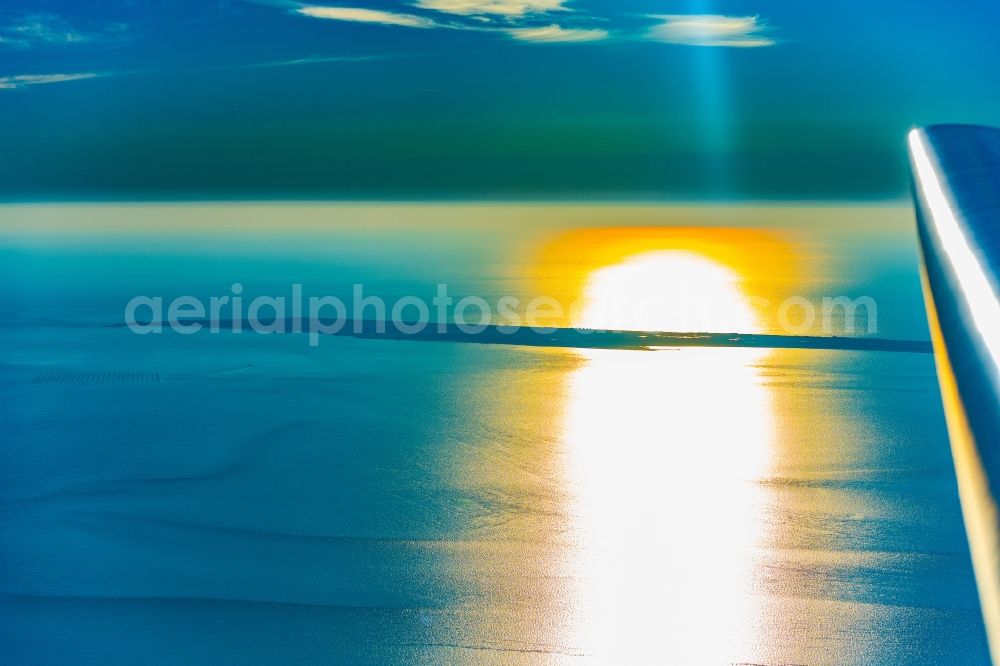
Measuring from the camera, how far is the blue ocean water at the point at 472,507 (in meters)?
2.58

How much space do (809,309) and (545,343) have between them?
315 centimetres

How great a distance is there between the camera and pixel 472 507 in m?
3.58

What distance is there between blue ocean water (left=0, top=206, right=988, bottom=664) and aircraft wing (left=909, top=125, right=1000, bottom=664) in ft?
5.53

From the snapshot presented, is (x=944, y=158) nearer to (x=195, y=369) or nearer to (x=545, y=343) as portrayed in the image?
(x=195, y=369)

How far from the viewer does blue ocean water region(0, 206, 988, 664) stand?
8.45 ft

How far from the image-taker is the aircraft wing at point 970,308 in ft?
1.58

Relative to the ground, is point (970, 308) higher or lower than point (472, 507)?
higher

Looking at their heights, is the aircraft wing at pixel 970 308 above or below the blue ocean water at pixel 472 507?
above

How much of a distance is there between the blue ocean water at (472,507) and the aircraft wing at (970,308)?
1686mm

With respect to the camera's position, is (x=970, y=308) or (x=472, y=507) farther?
(x=472, y=507)

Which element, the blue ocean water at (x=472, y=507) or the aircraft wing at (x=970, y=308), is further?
the blue ocean water at (x=472, y=507)

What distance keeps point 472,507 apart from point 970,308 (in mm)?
3045

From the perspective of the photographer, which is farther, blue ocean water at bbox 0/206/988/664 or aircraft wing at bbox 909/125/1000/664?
blue ocean water at bbox 0/206/988/664

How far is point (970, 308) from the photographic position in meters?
0.61
